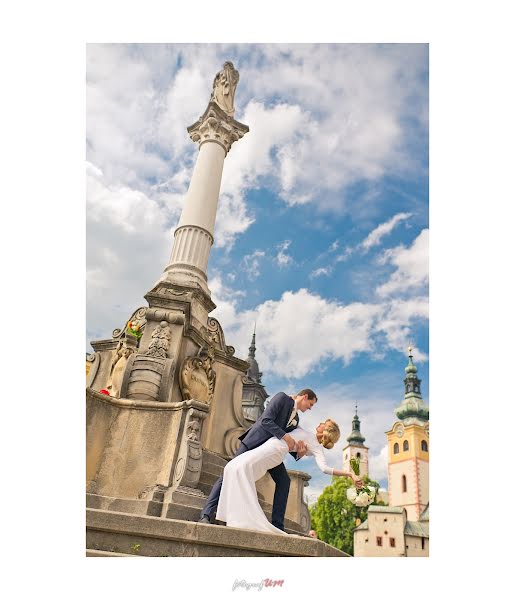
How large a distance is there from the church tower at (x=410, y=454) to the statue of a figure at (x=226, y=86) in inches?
2083

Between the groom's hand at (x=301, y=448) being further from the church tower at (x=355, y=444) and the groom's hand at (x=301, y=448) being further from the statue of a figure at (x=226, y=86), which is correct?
the church tower at (x=355, y=444)

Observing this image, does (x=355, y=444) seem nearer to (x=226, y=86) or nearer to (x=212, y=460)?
(x=226, y=86)

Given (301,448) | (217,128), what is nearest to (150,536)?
(301,448)

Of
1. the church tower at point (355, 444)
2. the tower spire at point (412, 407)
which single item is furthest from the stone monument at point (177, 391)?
the church tower at point (355, 444)

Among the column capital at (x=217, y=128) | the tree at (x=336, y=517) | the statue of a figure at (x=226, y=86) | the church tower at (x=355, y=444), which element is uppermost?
the statue of a figure at (x=226, y=86)

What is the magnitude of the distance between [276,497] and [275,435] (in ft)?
2.16

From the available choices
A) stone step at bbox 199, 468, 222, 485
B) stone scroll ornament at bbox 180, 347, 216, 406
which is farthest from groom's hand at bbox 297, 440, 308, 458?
stone scroll ornament at bbox 180, 347, 216, 406

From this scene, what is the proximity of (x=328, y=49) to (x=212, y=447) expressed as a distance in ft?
19.1

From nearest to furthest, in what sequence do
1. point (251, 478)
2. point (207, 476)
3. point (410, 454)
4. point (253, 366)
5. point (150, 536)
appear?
point (150, 536) → point (251, 478) → point (207, 476) → point (253, 366) → point (410, 454)

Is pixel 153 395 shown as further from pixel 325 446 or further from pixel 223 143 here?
pixel 223 143

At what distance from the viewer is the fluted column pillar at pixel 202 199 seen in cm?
901

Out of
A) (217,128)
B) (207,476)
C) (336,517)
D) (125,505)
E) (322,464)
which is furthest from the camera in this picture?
(336,517)

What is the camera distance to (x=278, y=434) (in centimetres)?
411
